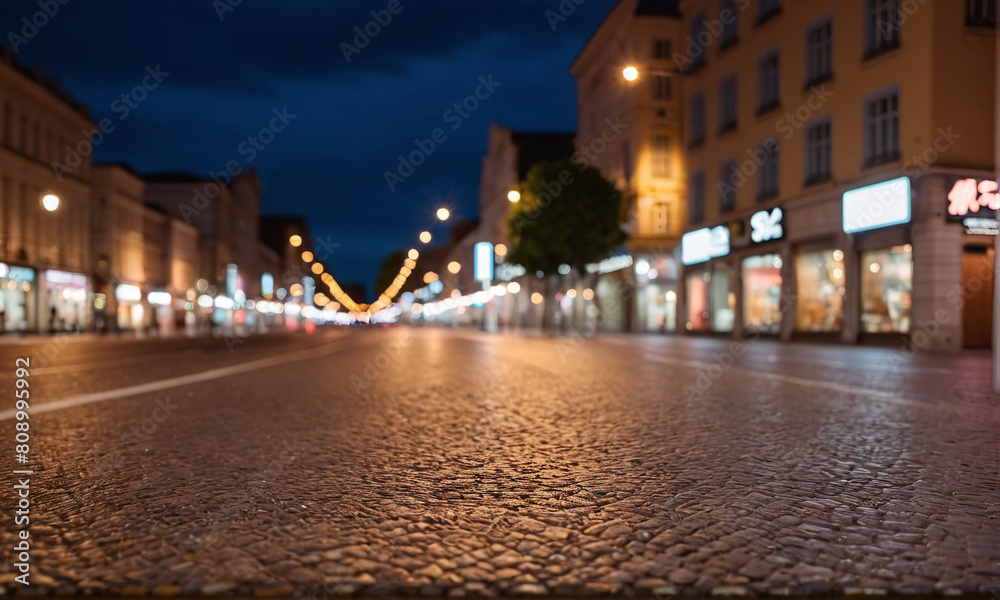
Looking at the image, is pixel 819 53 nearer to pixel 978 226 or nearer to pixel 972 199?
pixel 972 199

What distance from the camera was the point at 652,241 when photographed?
46562mm

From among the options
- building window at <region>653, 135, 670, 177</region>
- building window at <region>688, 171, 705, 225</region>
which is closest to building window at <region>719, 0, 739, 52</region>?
building window at <region>688, 171, 705, 225</region>

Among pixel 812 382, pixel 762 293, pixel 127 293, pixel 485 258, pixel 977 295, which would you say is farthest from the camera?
pixel 485 258

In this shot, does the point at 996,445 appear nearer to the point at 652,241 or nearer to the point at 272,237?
the point at 652,241

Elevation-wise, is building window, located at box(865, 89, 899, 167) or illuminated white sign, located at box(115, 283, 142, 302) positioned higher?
building window, located at box(865, 89, 899, 167)

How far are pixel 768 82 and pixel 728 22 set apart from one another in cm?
492

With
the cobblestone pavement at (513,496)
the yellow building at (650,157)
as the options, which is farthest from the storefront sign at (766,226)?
the cobblestone pavement at (513,496)

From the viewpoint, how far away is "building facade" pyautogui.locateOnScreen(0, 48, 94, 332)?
44188mm

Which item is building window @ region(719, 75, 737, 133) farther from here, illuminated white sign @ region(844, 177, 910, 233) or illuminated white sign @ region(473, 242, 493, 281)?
illuminated white sign @ region(473, 242, 493, 281)

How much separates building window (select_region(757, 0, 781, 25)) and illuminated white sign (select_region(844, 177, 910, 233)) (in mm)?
9079

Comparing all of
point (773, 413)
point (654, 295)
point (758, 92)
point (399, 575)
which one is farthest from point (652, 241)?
point (399, 575)

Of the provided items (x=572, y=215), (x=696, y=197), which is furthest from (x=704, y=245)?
(x=572, y=215)

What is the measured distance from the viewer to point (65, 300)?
50312 mm

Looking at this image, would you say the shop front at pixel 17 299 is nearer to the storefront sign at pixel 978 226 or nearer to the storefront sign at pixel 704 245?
the storefront sign at pixel 704 245
